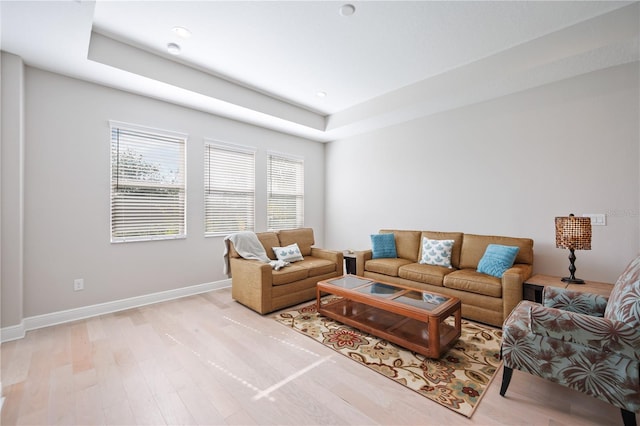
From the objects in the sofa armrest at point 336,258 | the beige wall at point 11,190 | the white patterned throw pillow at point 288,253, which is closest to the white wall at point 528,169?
the sofa armrest at point 336,258

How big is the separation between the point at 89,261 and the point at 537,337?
4.37 m

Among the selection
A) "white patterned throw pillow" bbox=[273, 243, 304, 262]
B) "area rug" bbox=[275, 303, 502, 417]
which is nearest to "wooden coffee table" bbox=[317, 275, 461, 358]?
"area rug" bbox=[275, 303, 502, 417]

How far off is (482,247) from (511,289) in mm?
862

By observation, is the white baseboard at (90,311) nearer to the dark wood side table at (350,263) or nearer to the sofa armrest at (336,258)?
the sofa armrest at (336,258)

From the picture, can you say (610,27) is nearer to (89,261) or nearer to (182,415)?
(182,415)

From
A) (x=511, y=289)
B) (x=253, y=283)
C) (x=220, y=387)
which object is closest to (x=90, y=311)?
(x=253, y=283)

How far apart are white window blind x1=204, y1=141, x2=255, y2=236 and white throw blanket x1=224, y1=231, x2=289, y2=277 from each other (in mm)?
780

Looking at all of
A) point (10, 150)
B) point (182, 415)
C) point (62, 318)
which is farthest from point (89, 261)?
point (182, 415)

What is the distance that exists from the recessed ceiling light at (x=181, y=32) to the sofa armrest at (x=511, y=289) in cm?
407

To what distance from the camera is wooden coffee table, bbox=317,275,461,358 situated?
7.54 ft

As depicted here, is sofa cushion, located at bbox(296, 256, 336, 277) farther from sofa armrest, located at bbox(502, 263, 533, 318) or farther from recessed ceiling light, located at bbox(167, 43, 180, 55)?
recessed ceiling light, located at bbox(167, 43, 180, 55)

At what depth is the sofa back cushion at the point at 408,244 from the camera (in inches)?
166

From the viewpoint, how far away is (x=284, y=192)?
17.6ft

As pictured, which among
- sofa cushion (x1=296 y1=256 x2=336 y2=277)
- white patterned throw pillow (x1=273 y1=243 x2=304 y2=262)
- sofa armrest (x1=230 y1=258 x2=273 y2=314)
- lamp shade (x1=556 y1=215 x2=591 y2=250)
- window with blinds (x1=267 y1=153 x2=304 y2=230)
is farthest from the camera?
window with blinds (x1=267 y1=153 x2=304 y2=230)
